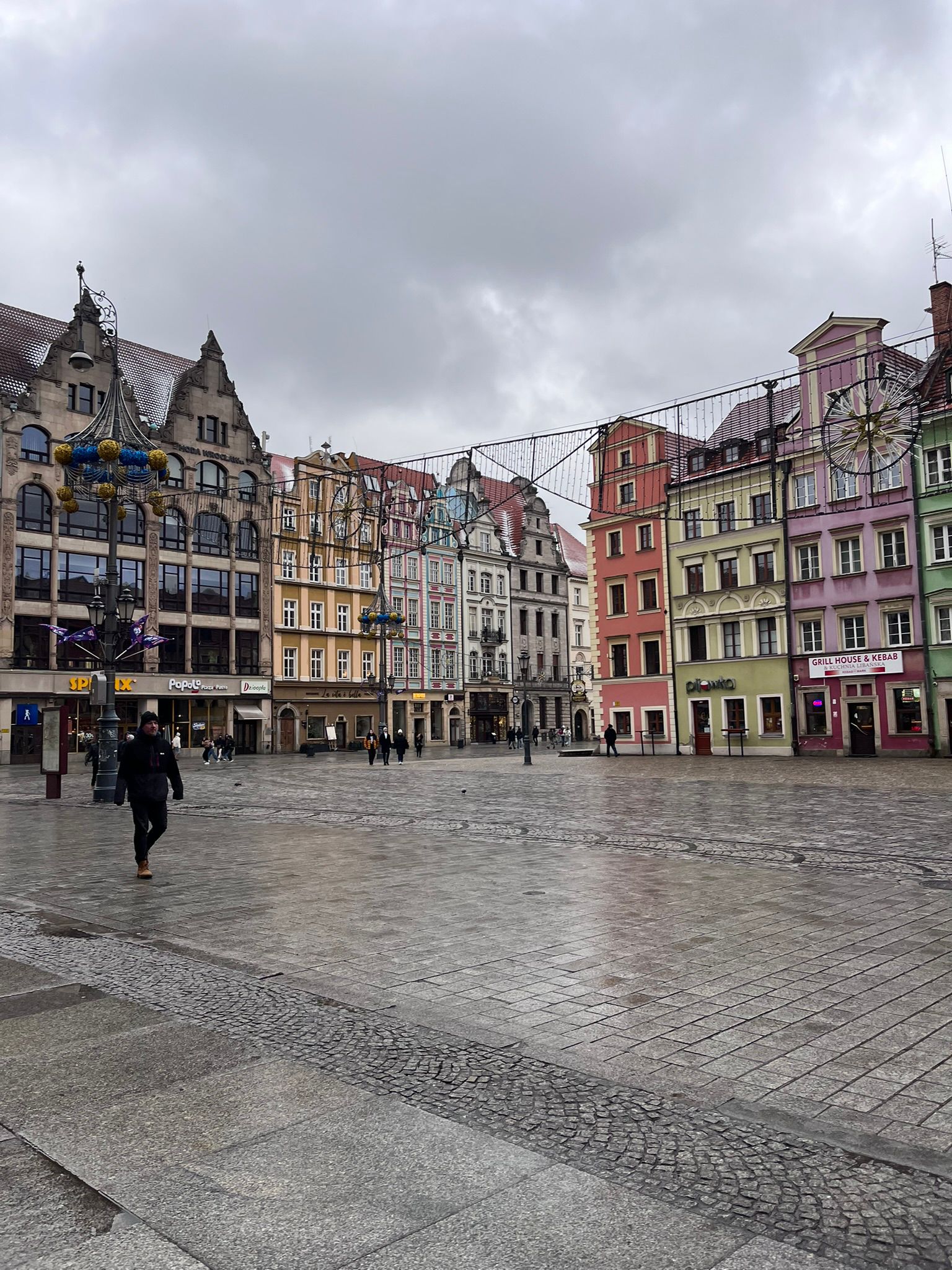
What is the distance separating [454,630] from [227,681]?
76.1 ft

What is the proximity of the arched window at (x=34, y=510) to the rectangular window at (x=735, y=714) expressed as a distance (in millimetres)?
36273

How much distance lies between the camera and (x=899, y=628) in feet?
128

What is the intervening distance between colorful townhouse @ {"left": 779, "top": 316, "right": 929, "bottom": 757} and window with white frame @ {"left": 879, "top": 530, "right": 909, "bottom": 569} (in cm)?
4

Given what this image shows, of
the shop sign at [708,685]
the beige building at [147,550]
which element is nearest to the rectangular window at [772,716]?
the shop sign at [708,685]

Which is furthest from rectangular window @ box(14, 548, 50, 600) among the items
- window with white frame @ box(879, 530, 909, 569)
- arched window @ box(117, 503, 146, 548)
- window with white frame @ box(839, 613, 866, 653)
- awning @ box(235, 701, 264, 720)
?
window with white frame @ box(879, 530, 909, 569)

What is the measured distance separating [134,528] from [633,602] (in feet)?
94.6

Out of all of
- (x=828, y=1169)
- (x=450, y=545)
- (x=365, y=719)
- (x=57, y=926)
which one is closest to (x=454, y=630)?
(x=450, y=545)

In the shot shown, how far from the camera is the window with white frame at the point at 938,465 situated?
37.2m

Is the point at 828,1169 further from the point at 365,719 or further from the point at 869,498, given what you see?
the point at 365,719

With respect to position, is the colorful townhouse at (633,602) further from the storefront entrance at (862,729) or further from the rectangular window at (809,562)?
the storefront entrance at (862,729)

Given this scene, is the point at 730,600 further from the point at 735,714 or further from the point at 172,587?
the point at 172,587

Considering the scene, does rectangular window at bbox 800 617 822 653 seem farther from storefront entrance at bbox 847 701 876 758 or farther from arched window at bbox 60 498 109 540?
arched window at bbox 60 498 109 540

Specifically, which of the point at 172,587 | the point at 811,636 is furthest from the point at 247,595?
the point at 811,636

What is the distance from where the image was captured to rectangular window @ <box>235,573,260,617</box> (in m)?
61.6
